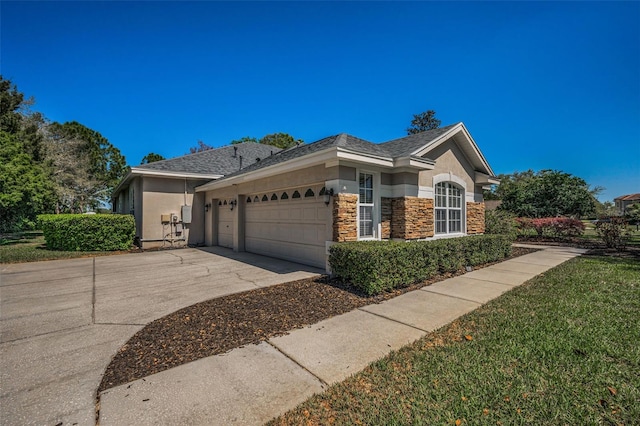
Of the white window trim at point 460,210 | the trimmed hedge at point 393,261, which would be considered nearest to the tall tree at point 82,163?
the trimmed hedge at point 393,261

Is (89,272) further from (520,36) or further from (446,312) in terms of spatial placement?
(520,36)

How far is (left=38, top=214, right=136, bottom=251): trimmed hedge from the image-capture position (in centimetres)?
1177

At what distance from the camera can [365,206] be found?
8.23 m

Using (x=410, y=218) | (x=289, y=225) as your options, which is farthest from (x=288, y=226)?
(x=410, y=218)

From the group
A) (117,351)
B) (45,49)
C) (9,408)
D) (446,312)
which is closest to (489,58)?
(446,312)

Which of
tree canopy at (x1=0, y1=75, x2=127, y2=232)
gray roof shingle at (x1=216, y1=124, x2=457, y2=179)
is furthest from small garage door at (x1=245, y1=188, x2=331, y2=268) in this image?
tree canopy at (x1=0, y1=75, x2=127, y2=232)

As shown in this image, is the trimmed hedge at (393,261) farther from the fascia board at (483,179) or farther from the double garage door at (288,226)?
the fascia board at (483,179)

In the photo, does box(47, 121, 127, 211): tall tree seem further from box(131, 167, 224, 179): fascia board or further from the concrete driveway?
the concrete driveway

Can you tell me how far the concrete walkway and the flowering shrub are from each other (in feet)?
48.7

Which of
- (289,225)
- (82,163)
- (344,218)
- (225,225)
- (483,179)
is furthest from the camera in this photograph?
(82,163)

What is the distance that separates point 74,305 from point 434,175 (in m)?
10.4

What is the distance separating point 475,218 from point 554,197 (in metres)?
14.4

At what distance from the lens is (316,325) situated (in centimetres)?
436

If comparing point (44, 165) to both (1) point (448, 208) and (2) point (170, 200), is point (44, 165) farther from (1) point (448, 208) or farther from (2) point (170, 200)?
(1) point (448, 208)
